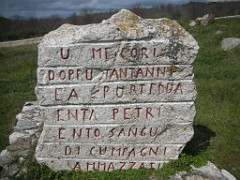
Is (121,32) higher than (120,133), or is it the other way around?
(121,32)

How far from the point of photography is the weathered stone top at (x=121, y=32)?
5703 millimetres

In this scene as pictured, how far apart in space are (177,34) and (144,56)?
2.02 ft

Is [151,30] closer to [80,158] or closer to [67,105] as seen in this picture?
[67,105]

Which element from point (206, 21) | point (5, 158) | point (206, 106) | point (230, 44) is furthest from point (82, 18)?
point (5, 158)

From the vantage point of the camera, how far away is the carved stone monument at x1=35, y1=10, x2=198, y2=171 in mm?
5758

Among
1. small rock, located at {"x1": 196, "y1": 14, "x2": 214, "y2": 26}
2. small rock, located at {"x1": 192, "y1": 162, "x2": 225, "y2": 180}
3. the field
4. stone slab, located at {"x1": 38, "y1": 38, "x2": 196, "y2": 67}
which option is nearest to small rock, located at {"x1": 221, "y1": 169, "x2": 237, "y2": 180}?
small rock, located at {"x1": 192, "y1": 162, "x2": 225, "y2": 180}

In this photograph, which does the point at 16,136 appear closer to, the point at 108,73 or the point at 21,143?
→ the point at 21,143

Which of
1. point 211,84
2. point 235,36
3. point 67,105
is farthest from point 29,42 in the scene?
point 67,105

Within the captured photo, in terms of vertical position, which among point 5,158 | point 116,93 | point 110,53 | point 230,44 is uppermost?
point 110,53

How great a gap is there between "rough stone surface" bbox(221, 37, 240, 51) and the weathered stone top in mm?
9313

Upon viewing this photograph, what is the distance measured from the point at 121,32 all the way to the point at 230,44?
1013 cm

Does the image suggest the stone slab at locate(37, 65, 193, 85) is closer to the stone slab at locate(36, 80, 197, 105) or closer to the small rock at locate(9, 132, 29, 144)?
the stone slab at locate(36, 80, 197, 105)

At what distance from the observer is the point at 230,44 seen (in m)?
14.9

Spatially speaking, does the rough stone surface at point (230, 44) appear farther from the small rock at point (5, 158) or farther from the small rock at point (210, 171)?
the small rock at point (5, 158)
